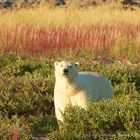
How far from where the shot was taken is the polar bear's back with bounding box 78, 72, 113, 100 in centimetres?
808

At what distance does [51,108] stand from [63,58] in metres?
5.02

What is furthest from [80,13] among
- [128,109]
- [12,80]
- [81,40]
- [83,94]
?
[128,109]

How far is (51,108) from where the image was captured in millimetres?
9547

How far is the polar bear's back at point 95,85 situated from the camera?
8.08 metres

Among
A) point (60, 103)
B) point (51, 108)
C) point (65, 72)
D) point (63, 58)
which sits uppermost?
point (65, 72)

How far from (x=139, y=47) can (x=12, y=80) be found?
6.05m

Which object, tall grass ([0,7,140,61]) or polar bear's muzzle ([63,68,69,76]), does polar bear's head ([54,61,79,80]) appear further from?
tall grass ([0,7,140,61])

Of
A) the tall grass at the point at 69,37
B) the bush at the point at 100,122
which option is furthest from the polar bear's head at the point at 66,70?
the tall grass at the point at 69,37

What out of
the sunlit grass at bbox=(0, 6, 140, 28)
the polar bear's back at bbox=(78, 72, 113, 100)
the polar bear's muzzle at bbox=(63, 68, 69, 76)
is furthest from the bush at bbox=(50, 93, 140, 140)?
the sunlit grass at bbox=(0, 6, 140, 28)

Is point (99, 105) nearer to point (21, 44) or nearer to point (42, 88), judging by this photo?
point (42, 88)

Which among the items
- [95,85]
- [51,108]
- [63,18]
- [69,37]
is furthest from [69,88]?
[63,18]

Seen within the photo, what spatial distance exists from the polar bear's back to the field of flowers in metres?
0.24

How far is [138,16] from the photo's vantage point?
1883 centimetres

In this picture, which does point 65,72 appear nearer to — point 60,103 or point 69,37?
point 60,103
